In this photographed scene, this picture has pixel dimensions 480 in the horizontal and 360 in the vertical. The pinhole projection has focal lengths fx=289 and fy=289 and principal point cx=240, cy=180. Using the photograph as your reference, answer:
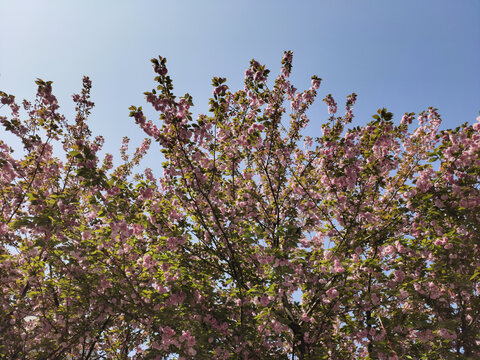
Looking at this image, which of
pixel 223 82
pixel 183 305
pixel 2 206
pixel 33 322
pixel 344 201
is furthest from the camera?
pixel 33 322

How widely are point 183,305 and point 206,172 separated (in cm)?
320

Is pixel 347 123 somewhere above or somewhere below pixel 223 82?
above

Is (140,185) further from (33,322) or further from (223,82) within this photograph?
(33,322)

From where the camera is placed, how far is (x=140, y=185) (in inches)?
257

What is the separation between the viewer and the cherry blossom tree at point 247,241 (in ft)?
20.6

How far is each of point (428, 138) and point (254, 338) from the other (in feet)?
25.5

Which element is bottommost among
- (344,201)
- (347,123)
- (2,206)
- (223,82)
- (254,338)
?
(254,338)

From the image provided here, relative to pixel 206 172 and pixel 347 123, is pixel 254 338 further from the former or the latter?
pixel 347 123

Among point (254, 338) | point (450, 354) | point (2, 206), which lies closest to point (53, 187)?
point (2, 206)

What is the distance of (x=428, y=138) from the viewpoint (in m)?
8.98

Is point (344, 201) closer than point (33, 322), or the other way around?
point (344, 201)

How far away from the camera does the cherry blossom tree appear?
6270 mm

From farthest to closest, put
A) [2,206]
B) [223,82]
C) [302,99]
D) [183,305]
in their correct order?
[302,99] < [2,206] < [183,305] < [223,82]

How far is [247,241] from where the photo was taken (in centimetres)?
650
